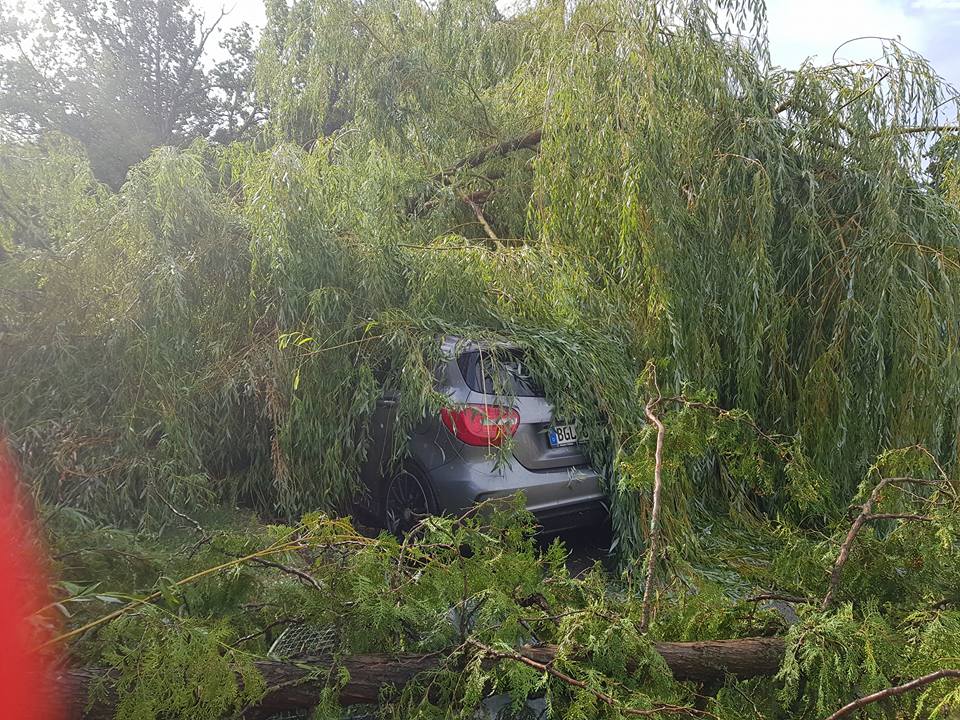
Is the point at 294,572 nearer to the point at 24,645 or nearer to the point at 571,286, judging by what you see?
the point at 24,645

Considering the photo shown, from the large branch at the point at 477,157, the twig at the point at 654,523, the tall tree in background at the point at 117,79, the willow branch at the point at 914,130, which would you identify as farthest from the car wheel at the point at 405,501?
the tall tree in background at the point at 117,79

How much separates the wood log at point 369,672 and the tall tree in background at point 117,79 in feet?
69.1

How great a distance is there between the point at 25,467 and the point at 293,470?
1.39 meters

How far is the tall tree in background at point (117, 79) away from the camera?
21.7 metres

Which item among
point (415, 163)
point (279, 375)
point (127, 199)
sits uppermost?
point (415, 163)

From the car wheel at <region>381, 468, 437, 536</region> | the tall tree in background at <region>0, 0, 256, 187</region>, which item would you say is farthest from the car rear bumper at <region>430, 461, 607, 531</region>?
the tall tree in background at <region>0, 0, 256, 187</region>

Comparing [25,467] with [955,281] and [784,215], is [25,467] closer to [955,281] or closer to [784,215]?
[784,215]

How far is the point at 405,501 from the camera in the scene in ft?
15.0

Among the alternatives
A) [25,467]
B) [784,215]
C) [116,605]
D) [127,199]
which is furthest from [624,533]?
[127,199]

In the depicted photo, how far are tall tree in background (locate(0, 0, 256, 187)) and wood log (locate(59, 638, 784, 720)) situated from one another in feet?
69.1

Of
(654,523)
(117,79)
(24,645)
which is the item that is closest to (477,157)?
(654,523)

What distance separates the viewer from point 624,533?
4.30m

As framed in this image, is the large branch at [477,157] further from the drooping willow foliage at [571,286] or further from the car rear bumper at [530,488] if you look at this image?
the car rear bumper at [530,488]

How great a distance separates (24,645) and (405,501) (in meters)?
2.84
